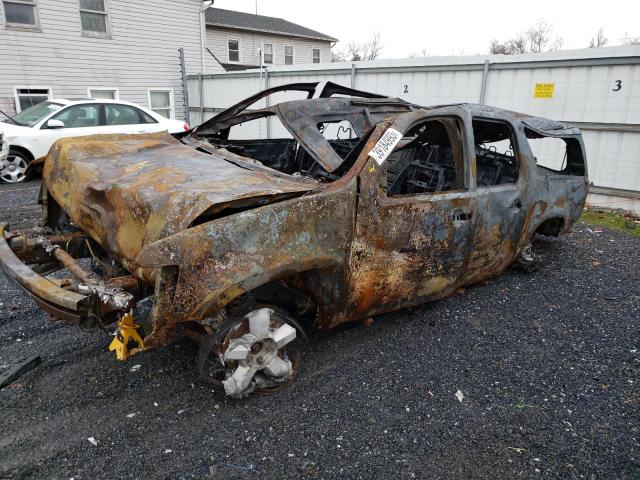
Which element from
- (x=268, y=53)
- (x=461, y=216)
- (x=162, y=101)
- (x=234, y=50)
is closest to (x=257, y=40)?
(x=268, y=53)

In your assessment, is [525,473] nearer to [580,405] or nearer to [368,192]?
[580,405]

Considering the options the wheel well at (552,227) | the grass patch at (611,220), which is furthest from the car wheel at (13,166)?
the grass patch at (611,220)

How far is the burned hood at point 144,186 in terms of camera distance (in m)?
2.49

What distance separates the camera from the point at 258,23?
82.9ft

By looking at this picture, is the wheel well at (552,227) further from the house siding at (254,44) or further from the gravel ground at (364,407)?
the house siding at (254,44)

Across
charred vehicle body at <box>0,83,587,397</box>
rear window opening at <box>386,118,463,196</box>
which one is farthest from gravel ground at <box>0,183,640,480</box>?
rear window opening at <box>386,118,463,196</box>

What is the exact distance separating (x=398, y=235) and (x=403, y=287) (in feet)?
1.42

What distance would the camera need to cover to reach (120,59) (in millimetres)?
14039

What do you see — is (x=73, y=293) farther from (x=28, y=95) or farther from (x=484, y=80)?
(x=28, y=95)

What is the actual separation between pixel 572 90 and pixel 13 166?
33.3 ft

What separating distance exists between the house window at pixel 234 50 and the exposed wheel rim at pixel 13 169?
56.3ft

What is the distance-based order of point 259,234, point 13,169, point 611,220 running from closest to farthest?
point 259,234 < point 611,220 < point 13,169

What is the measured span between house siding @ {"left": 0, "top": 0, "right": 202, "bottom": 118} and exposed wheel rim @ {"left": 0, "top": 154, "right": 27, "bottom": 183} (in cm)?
474

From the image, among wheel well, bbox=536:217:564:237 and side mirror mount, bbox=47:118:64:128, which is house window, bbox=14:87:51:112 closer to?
side mirror mount, bbox=47:118:64:128
